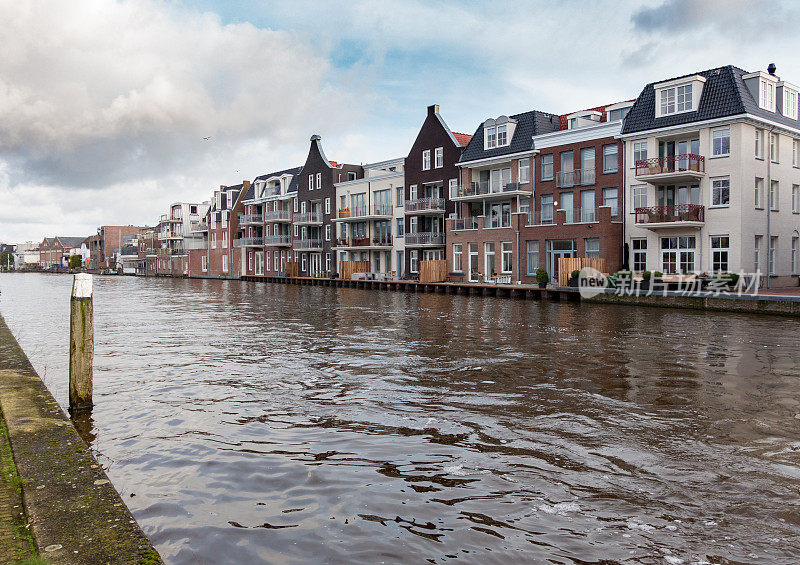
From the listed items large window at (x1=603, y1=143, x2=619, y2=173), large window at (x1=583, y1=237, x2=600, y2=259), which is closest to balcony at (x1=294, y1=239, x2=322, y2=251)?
large window at (x1=583, y1=237, x2=600, y2=259)

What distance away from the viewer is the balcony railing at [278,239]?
75188 mm

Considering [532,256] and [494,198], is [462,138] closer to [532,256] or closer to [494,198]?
[494,198]

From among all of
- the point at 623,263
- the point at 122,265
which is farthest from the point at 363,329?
the point at 122,265

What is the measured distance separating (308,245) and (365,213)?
11.5 metres

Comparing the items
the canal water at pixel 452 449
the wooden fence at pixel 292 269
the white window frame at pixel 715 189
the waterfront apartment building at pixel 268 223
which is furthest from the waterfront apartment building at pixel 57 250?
the canal water at pixel 452 449

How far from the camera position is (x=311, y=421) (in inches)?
360

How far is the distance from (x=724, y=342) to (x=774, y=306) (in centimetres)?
1039

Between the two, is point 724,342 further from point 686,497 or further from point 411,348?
point 686,497

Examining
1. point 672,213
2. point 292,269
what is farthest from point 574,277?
point 292,269

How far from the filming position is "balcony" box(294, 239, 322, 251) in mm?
68725

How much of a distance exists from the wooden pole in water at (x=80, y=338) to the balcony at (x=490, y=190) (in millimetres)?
37932

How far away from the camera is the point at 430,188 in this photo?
53.8m

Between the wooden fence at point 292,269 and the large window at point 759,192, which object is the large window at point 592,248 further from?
the wooden fence at point 292,269

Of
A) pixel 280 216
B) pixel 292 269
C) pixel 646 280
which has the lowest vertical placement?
pixel 646 280
